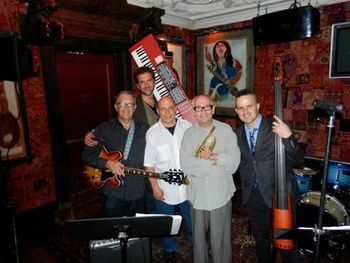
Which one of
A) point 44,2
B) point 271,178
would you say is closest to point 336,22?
point 271,178

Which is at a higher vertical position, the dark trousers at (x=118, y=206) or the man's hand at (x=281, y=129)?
→ the man's hand at (x=281, y=129)

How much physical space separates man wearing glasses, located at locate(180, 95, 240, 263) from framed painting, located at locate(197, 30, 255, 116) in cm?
327

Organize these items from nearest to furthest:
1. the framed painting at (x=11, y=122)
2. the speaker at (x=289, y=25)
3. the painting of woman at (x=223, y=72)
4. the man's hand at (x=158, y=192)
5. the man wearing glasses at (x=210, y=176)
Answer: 1. the man wearing glasses at (x=210, y=176)
2. the man's hand at (x=158, y=192)
3. the framed painting at (x=11, y=122)
4. the speaker at (x=289, y=25)
5. the painting of woman at (x=223, y=72)

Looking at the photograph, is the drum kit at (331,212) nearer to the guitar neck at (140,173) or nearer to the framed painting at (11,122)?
the guitar neck at (140,173)

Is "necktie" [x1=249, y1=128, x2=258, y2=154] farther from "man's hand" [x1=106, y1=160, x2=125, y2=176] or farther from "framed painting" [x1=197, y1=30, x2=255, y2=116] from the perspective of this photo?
"framed painting" [x1=197, y1=30, x2=255, y2=116]

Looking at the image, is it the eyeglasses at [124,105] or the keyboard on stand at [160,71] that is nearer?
the eyeglasses at [124,105]

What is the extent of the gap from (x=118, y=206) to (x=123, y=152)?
52 centimetres

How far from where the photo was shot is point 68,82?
3.98m

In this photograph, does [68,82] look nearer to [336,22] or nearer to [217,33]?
[217,33]

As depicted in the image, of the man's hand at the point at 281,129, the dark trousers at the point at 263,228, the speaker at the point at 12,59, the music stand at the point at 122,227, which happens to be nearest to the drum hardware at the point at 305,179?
the dark trousers at the point at 263,228

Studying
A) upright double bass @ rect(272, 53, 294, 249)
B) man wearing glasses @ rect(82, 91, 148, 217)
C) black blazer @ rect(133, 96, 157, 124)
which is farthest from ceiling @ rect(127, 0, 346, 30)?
upright double bass @ rect(272, 53, 294, 249)

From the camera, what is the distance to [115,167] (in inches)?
Answer: 94.3

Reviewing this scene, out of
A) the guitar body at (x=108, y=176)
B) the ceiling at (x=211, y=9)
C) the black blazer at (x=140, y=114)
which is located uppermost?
the ceiling at (x=211, y=9)

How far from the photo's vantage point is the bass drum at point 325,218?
8.67 feet
